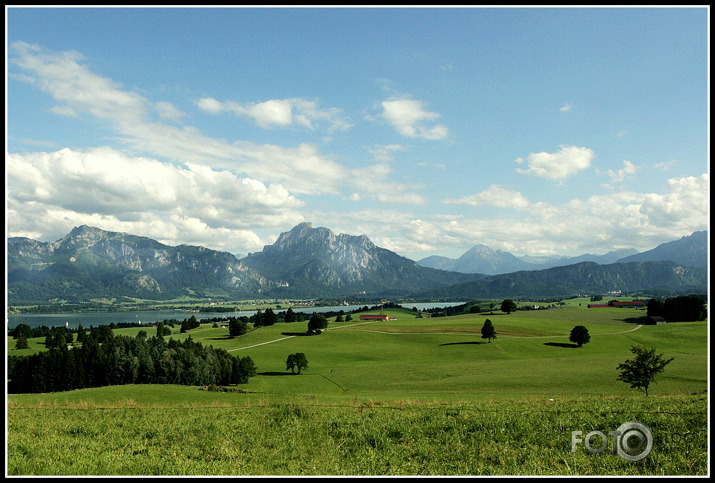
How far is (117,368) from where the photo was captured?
60125mm

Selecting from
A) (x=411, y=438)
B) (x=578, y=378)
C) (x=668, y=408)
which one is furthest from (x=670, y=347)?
(x=411, y=438)

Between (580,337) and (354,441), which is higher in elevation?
(354,441)

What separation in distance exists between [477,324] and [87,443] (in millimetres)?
110059

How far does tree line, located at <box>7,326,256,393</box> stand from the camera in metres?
58.1

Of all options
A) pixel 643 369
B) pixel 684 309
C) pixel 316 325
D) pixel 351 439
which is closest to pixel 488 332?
→ pixel 316 325

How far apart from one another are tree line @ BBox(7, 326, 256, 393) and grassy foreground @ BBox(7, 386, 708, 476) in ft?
147

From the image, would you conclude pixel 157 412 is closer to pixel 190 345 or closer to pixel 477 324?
pixel 190 345

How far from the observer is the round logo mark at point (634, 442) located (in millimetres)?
11398

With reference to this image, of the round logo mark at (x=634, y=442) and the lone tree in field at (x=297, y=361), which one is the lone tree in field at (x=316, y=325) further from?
the round logo mark at (x=634, y=442)

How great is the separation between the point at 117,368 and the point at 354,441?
60.5 meters

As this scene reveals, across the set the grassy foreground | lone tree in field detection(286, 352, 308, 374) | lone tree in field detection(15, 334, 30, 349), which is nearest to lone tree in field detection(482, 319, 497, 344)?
lone tree in field detection(286, 352, 308, 374)

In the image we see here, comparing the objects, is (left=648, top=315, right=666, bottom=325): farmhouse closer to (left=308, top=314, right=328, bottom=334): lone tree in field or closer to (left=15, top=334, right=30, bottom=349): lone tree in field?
(left=308, top=314, right=328, bottom=334): lone tree in field

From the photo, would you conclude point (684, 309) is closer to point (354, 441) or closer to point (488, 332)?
point (488, 332)

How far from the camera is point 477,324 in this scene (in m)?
113
